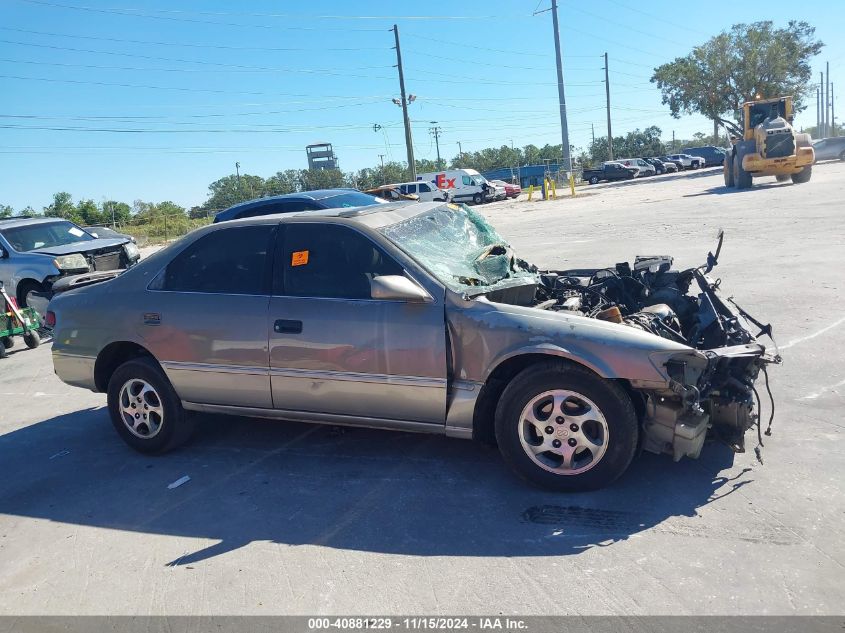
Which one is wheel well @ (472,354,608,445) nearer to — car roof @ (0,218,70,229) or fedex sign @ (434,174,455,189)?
car roof @ (0,218,70,229)

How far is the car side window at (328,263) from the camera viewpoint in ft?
14.1

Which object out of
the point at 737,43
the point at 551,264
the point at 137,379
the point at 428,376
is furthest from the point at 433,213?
the point at 737,43

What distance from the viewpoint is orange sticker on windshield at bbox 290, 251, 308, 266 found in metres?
4.53

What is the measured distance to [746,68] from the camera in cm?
5141

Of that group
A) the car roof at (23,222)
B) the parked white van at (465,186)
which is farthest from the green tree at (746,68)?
the car roof at (23,222)

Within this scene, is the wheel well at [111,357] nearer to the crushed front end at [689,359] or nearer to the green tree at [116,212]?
the crushed front end at [689,359]

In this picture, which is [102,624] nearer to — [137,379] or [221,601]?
[221,601]

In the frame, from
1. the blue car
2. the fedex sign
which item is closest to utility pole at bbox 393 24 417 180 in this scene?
the fedex sign

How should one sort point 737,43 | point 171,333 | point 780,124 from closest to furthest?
point 171,333
point 780,124
point 737,43

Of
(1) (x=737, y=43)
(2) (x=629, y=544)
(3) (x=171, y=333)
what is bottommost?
(2) (x=629, y=544)

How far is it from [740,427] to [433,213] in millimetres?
2558

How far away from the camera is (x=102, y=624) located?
315cm

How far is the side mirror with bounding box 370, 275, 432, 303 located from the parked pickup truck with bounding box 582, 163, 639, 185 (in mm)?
49864

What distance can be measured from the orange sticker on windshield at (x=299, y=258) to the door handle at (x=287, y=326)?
15.8 inches
